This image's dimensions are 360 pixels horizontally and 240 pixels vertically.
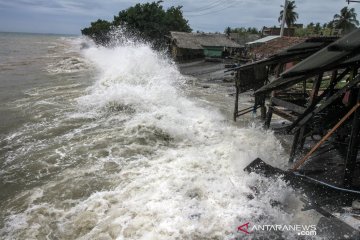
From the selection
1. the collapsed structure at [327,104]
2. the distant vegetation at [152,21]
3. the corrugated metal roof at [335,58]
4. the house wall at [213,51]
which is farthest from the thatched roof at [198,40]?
the corrugated metal roof at [335,58]

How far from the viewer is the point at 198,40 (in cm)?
3781

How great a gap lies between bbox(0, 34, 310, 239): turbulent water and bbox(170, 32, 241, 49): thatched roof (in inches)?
893

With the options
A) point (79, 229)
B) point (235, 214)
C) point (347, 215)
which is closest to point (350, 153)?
point (347, 215)

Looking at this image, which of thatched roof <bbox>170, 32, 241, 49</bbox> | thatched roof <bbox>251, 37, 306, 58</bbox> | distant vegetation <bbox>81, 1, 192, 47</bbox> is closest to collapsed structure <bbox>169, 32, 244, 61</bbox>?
thatched roof <bbox>170, 32, 241, 49</bbox>

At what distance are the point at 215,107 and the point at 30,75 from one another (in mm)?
18329

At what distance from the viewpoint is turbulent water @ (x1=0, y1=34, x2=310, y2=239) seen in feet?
17.7

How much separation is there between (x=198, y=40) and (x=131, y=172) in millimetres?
32848

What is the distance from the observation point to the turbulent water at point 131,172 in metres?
5.39

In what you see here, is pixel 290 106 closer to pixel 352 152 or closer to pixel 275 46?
pixel 352 152

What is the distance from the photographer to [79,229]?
17.7ft

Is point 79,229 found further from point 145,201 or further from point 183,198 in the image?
point 183,198

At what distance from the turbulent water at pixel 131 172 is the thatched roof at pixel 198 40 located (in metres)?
22.7

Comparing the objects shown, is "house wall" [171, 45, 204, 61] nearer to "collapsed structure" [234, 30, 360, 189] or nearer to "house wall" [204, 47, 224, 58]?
"house wall" [204, 47, 224, 58]

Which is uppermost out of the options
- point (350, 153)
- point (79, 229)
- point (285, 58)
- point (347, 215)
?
point (285, 58)
